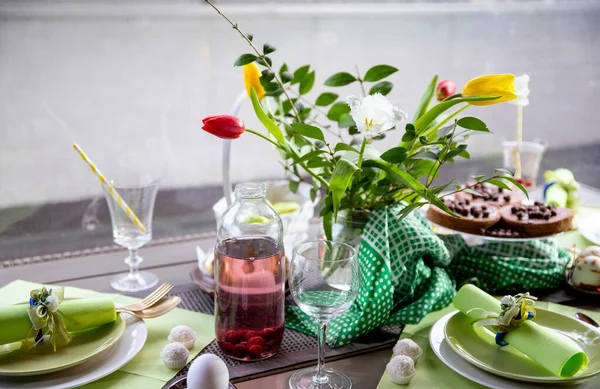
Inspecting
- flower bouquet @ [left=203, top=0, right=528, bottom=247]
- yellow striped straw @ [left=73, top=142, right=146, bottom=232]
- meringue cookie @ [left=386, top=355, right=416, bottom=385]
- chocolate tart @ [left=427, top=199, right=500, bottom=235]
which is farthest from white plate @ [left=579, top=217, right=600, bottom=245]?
yellow striped straw @ [left=73, top=142, right=146, bottom=232]

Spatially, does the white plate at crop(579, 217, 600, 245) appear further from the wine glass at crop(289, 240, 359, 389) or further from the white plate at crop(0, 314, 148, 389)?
the white plate at crop(0, 314, 148, 389)

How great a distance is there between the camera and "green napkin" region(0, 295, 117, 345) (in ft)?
2.84

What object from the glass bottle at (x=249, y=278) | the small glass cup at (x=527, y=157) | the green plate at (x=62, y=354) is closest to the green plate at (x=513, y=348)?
the glass bottle at (x=249, y=278)

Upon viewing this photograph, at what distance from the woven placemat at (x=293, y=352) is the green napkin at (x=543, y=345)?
131 mm

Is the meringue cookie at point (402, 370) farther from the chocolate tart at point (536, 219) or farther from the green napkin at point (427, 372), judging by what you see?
the chocolate tart at point (536, 219)

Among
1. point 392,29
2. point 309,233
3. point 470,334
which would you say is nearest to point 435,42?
point 392,29

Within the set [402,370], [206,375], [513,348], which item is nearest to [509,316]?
[513,348]

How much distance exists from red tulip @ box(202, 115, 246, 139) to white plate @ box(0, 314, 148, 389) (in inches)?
11.7

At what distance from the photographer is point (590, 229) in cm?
135

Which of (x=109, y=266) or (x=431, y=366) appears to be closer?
(x=431, y=366)

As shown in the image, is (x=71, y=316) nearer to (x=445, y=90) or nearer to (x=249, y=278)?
(x=249, y=278)

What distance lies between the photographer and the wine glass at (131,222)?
1.13 metres

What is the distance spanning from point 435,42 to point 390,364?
3721 millimetres

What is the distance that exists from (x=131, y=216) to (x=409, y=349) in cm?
51
